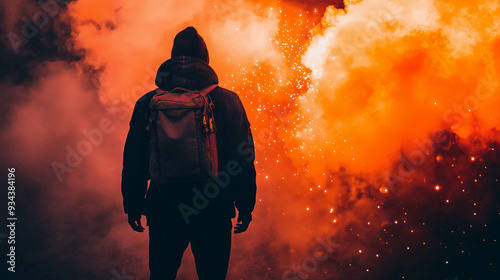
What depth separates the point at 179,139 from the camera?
6.12 feet

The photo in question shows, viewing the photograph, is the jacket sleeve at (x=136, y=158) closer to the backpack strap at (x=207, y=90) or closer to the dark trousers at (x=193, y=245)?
the dark trousers at (x=193, y=245)

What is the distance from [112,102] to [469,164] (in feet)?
17.1

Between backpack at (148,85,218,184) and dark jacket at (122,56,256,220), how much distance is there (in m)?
0.11

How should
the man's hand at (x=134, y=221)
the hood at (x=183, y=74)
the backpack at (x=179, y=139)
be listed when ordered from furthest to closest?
the man's hand at (x=134, y=221) → the hood at (x=183, y=74) → the backpack at (x=179, y=139)

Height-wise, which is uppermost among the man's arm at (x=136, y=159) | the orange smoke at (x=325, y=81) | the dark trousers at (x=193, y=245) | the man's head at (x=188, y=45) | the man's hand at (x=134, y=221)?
the orange smoke at (x=325, y=81)

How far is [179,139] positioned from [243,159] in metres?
0.46

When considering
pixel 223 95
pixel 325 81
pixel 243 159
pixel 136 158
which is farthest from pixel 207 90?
pixel 325 81

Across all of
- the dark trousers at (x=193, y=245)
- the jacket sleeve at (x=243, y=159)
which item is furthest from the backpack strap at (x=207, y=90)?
the dark trousers at (x=193, y=245)

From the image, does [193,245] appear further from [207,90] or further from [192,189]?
[207,90]

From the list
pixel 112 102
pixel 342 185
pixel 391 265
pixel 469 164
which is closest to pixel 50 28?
pixel 112 102

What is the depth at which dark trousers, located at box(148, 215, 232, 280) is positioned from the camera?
1.95m

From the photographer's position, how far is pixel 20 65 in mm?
4750

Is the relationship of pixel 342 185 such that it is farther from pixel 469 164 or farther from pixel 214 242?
pixel 214 242

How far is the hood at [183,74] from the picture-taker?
1.98 m
